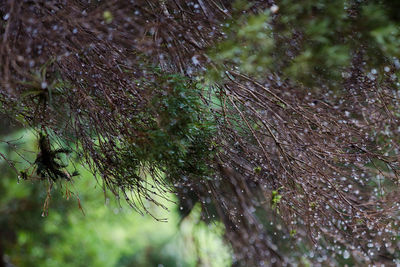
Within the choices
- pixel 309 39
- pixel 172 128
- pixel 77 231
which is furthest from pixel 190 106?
pixel 77 231

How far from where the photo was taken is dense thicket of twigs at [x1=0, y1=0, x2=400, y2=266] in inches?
73.6

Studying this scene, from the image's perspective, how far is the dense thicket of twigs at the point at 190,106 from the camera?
1.87 m

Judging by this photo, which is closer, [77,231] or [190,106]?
[190,106]

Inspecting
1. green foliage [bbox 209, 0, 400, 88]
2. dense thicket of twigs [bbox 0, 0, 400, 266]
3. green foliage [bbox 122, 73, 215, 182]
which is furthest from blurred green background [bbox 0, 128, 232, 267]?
green foliage [bbox 209, 0, 400, 88]

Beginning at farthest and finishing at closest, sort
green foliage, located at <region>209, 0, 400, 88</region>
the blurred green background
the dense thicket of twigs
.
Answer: the blurred green background < the dense thicket of twigs < green foliage, located at <region>209, 0, 400, 88</region>

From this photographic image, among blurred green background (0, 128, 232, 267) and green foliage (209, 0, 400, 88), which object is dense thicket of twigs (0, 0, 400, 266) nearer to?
green foliage (209, 0, 400, 88)

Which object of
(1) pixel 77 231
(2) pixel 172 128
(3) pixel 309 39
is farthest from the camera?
(1) pixel 77 231

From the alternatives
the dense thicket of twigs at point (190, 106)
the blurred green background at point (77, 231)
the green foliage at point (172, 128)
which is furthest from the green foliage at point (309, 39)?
the blurred green background at point (77, 231)

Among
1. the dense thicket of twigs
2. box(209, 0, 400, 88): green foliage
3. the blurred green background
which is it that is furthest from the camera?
the blurred green background

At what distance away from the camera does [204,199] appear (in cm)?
298

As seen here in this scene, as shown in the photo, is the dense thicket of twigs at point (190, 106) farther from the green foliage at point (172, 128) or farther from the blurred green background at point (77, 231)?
the blurred green background at point (77, 231)

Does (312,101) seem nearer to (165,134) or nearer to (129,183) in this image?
(165,134)

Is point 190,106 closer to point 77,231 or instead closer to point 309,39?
point 309,39

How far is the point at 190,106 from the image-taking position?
6.51 feet
